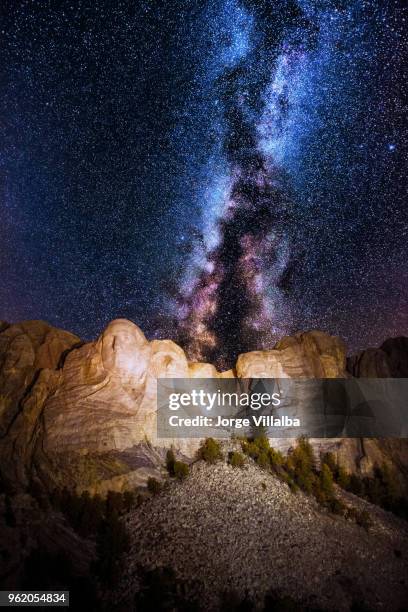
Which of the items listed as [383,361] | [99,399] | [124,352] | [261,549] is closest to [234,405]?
[124,352]

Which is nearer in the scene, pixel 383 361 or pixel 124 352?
pixel 124 352

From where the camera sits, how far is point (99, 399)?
2427 cm

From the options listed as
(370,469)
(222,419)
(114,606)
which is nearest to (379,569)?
(370,469)

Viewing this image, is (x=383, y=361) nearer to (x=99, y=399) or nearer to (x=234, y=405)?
(x=234, y=405)

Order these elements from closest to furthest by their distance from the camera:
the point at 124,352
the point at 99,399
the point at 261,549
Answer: the point at 261,549 → the point at 99,399 → the point at 124,352

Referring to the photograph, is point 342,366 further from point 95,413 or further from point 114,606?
point 114,606

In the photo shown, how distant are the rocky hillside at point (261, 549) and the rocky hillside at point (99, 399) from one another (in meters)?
4.01

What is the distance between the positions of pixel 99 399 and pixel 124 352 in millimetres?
3870

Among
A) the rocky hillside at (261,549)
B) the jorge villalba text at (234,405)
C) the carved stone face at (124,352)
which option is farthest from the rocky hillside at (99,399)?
the rocky hillside at (261,549)

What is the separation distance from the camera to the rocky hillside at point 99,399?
69.8 ft

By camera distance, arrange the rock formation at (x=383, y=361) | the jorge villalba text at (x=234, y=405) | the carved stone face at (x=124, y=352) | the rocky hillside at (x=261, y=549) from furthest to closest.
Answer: the rock formation at (x=383, y=361) < the jorge villalba text at (x=234, y=405) < the carved stone face at (x=124, y=352) < the rocky hillside at (x=261, y=549)

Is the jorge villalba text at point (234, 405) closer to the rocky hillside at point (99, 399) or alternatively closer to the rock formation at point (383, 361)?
the rocky hillside at point (99, 399)

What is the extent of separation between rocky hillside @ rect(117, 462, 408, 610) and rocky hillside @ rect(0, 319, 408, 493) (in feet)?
13.1

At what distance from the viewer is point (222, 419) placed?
3284 cm
